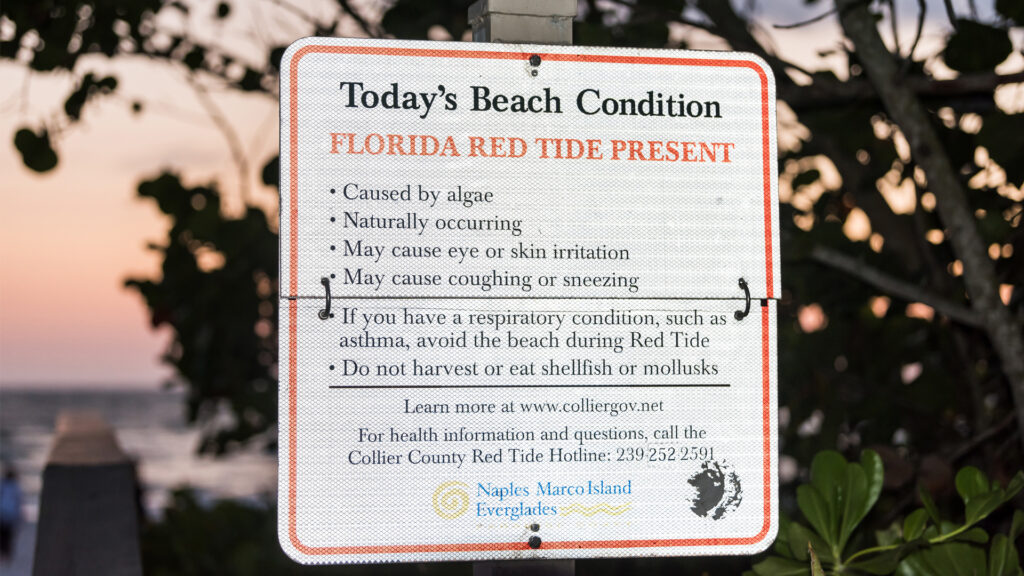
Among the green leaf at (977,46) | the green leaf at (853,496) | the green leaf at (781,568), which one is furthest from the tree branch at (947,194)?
the green leaf at (781,568)

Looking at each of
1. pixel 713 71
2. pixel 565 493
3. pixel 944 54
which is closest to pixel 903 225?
pixel 944 54

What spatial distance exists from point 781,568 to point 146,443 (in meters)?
66.7

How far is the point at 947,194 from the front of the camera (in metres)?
2.75

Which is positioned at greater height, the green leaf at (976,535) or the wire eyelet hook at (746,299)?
the wire eyelet hook at (746,299)

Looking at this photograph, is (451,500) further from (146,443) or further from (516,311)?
(146,443)

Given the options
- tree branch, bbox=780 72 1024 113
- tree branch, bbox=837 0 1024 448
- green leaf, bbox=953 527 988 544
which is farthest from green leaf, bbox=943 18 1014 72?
green leaf, bbox=953 527 988 544

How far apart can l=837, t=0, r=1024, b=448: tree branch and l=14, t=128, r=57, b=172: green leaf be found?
87.6 inches

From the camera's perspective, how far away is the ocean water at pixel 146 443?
137 ft

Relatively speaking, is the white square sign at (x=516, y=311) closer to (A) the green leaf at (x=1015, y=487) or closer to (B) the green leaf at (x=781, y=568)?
(B) the green leaf at (x=781, y=568)

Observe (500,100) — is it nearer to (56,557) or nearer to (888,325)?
(56,557)

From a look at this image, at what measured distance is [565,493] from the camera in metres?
1.70

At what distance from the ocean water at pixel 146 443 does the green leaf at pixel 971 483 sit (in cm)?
2288

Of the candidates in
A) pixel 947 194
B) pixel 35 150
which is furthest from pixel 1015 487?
pixel 35 150

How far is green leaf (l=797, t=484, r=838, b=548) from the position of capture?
2070 millimetres
